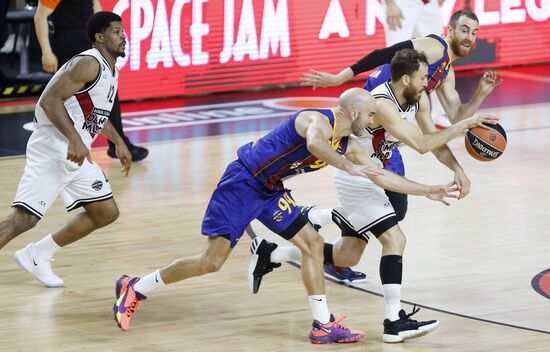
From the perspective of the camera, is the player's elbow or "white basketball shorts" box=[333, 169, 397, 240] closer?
the player's elbow

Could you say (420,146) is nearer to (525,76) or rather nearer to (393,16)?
(393,16)

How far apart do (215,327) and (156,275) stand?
0.43 metres

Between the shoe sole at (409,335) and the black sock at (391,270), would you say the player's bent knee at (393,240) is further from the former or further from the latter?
the shoe sole at (409,335)

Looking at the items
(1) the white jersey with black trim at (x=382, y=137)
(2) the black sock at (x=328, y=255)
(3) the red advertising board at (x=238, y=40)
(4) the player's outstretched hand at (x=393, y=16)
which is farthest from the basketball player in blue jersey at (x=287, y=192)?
(3) the red advertising board at (x=238, y=40)

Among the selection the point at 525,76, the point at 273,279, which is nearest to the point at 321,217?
the point at 273,279

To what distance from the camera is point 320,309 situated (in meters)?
6.40

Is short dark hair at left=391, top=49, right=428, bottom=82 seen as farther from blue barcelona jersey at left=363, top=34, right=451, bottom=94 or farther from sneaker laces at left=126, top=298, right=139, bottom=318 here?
sneaker laces at left=126, top=298, right=139, bottom=318

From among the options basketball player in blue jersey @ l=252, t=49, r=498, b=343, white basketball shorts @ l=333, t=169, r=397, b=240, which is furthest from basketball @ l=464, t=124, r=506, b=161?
white basketball shorts @ l=333, t=169, r=397, b=240

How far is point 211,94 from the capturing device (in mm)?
14367

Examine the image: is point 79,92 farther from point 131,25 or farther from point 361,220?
point 131,25

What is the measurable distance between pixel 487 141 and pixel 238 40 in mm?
7514

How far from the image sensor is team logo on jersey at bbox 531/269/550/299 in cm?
727

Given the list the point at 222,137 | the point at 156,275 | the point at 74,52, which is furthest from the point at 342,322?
the point at 222,137

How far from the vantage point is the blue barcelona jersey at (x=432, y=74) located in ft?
23.8
